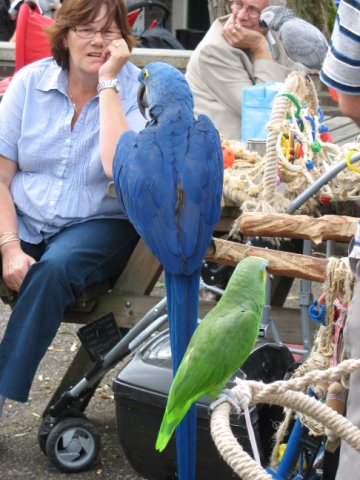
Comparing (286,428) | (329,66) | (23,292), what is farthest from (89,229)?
(329,66)

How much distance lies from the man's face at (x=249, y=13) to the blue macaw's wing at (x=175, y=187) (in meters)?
1.70

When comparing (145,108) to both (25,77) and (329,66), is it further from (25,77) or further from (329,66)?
(329,66)

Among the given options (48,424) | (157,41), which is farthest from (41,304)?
(157,41)

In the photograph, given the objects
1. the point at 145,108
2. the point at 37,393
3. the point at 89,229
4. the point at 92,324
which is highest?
the point at 145,108

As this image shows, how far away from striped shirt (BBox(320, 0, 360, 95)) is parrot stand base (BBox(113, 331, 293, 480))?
3.54 ft

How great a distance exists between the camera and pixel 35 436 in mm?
3273

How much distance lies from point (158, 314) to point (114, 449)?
26.5 inches

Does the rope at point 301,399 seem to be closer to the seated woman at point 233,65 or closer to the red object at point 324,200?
the red object at point 324,200

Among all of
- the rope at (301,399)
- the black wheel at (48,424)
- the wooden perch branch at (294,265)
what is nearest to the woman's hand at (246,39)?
the black wheel at (48,424)

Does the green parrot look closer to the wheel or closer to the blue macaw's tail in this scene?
the blue macaw's tail

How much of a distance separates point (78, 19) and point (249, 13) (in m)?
1.02

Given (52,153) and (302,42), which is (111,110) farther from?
(302,42)

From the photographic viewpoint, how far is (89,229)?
304 cm

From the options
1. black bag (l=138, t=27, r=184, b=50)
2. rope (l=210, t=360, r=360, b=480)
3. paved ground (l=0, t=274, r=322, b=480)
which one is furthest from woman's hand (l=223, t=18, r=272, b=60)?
black bag (l=138, t=27, r=184, b=50)
